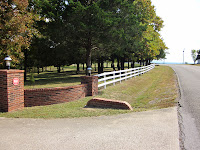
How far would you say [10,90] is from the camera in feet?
23.4

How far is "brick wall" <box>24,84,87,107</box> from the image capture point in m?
8.04

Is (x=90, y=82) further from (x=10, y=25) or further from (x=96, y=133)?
(x=10, y=25)

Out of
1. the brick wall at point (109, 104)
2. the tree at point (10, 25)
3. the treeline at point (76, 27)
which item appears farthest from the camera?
the treeline at point (76, 27)

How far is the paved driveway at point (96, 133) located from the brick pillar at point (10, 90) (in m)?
1.17

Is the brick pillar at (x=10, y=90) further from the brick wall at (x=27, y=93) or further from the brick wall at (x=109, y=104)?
the brick wall at (x=109, y=104)

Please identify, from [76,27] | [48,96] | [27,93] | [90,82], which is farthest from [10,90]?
[76,27]

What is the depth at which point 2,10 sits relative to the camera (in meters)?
13.4

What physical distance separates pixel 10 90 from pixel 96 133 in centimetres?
439

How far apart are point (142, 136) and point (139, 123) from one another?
0.94 metres

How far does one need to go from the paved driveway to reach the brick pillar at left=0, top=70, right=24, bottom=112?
1173mm

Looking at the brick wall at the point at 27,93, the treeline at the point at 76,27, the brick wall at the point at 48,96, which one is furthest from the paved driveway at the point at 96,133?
the treeline at the point at 76,27

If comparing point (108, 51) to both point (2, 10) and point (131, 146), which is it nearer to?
point (2, 10)

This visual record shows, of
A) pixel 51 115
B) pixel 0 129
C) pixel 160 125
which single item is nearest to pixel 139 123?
pixel 160 125

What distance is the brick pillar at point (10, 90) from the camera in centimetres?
705
